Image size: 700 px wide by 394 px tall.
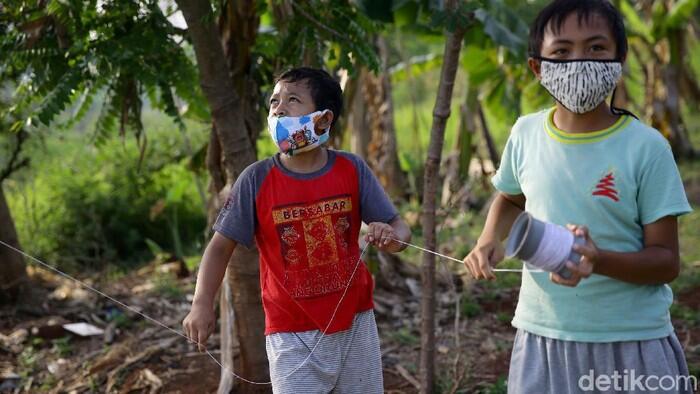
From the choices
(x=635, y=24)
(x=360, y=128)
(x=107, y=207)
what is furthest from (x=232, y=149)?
(x=635, y=24)

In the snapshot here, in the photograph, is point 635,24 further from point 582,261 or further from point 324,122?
point 582,261

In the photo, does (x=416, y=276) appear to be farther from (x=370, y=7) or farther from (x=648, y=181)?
(x=648, y=181)

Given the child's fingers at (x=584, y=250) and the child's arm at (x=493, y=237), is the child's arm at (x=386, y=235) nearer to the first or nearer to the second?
the child's arm at (x=493, y=237)

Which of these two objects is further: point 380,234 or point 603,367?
point 380,234

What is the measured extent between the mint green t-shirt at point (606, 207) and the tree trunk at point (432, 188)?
4.17 ft

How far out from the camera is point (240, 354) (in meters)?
4.20

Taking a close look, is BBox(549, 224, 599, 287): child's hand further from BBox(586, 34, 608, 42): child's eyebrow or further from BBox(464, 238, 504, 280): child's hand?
BBox(586, 34, 608, 42): child's eyebrow

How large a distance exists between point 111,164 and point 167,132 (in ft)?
3.72

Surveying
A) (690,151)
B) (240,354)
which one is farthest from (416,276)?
(690,151)

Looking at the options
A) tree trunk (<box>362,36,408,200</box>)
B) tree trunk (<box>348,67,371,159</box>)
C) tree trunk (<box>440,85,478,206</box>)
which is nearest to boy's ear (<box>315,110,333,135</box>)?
tree trunk (<box>440,85,478,206</box>)

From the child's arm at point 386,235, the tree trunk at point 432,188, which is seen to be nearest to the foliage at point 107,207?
the tree trunk at point 432,188

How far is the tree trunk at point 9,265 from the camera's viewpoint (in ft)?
19.5

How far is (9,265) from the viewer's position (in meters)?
6.09

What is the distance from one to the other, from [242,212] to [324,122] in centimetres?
41
